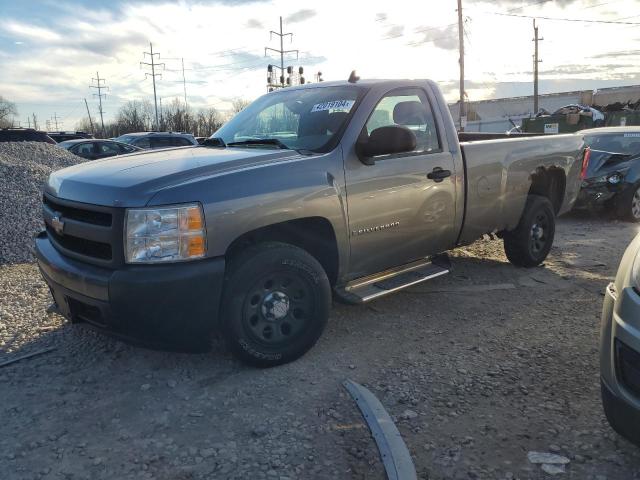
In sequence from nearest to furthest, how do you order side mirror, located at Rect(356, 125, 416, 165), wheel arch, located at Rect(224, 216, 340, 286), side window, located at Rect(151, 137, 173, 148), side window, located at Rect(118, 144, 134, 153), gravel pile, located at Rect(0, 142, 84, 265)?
wheel arch, located at Rect(224, 216, 340, 286), side mirror, located at Rect(356, 125, 416, 165), gravel pile, located at Rect(0, 142, 84, 265), side window, located at Rect(118, 144, 134, 153), side window, located at Rect(151, 137, 173, 148)

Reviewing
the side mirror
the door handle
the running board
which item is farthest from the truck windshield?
the running board

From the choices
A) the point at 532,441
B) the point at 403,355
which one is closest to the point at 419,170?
the point at 403,355

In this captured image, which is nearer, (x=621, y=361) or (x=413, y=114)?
(x=621, y=361)

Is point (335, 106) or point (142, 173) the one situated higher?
point (335, 106)

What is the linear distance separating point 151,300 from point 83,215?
2.63 feet

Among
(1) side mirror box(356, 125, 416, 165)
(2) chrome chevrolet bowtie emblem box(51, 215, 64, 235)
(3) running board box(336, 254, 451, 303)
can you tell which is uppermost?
(1) side mirror box(356, 125, 416, 165)

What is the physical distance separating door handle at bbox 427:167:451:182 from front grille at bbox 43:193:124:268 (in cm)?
247

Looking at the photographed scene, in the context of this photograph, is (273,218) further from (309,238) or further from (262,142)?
(262,142)

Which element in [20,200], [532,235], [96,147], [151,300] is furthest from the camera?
[96,147]

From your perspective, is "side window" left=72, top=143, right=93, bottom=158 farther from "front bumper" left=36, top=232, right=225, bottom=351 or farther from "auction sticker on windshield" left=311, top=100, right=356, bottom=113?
"front bumper" left=36, top=232, right=225, bottom=351

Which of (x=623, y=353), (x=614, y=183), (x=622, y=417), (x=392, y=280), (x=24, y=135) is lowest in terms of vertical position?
(x=622, y=417)

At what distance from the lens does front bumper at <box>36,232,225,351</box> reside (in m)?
3.03

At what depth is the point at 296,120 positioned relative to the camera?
4340 mm

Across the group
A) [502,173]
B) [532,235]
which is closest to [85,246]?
[502,173]
